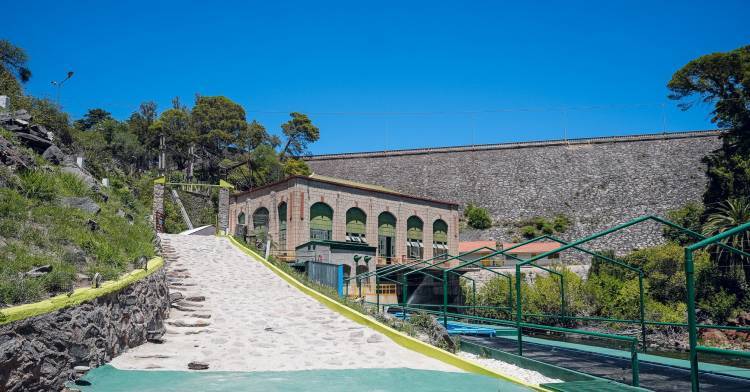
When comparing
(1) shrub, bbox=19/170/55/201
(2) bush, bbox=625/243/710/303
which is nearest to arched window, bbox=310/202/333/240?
(2) bush, bbox=625/243/710/303

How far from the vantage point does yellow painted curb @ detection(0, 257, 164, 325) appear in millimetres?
6691

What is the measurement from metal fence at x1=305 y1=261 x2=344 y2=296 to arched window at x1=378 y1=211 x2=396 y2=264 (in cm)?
1598

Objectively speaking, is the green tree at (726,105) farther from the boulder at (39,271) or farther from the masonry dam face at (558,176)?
the boulder at (39,271)

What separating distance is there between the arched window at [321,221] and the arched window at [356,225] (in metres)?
1.41

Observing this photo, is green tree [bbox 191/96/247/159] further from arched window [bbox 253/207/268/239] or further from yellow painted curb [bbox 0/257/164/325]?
yellow painted curb [bbox 0/257/164/325]

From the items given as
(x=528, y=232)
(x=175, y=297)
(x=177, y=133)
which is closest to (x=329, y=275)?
(x=175, y=297)

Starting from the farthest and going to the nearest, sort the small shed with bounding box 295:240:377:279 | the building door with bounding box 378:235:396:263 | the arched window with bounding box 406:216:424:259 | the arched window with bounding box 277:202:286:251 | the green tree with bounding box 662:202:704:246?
the arched window with bounding box 406:216:424:259, the building door with bounding box 378:235:396:263, the green tree with bounding box 662:202:704:246, the arched window with bounding box 277:202:286:251, the small shed with bounding box 295:240:377:279

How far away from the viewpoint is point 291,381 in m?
8.70

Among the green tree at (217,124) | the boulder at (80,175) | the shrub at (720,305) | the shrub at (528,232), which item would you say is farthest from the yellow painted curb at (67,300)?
the shrub at (528,232)

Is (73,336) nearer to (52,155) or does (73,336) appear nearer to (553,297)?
(52,155)

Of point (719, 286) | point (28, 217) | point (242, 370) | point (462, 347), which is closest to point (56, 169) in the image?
point (28, 217)

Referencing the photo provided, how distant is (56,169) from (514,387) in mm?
12220

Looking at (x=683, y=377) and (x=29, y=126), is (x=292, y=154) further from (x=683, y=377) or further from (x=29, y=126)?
(x=683, y=377)

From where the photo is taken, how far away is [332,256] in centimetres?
2834
